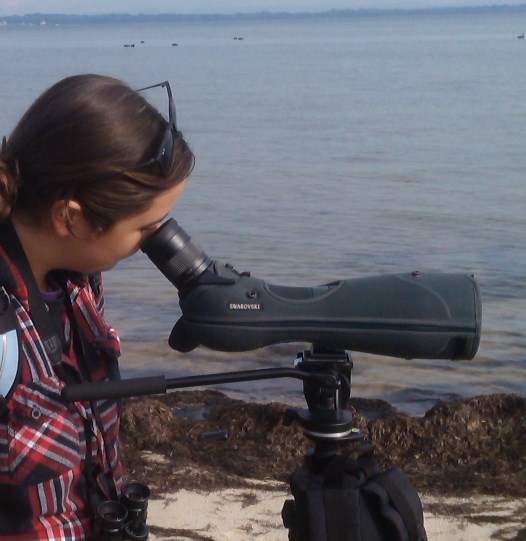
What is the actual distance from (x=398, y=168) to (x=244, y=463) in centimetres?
806

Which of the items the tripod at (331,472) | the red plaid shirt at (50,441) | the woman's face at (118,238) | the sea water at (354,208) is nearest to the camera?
the tripod at (331,472)

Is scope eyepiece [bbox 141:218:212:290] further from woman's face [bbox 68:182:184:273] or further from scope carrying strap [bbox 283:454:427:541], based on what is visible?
scope carrying strap [bbox 283:454:427:541]

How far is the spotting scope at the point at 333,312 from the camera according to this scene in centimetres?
149

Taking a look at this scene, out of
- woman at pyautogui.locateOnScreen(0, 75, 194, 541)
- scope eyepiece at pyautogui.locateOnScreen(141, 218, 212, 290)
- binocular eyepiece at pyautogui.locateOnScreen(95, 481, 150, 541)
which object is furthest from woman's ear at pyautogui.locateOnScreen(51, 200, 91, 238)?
binocular eyepiece at pyautogui.locateOnScreen(95, 481, 150, 541)

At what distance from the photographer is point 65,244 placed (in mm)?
1677

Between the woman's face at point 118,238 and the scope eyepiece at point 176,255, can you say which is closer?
the scope eyepiece at point 176,255

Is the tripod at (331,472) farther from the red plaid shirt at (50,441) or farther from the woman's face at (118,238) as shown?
the woman's face at (118,238)

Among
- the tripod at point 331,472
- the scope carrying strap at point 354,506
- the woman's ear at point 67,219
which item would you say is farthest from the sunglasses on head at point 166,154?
the scope carrying strap at point 354,506

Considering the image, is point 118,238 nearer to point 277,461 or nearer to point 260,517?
point 260,517

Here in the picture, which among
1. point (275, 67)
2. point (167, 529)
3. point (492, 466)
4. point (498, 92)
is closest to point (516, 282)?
point (492, 466)

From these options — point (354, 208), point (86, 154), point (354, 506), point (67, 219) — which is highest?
point (86, 154)

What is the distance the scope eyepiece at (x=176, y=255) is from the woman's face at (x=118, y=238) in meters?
0.05

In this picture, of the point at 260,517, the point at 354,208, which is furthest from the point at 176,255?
the point at 354,208

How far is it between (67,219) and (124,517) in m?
0.53
